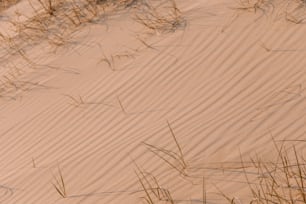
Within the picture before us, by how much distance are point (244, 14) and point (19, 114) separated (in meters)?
2.37

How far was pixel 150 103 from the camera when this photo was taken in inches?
182

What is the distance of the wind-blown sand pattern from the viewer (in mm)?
3673

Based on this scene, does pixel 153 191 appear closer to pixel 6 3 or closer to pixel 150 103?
pixel 150 103

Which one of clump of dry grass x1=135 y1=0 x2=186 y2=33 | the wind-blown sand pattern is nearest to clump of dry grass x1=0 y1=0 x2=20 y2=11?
the wind-blown sand pattern

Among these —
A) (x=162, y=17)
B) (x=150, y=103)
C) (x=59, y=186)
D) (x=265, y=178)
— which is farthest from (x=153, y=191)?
(x=162, y=17)

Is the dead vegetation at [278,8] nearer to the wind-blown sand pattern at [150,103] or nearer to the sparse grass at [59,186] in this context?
the wind-blown sand pattern at [150,103]

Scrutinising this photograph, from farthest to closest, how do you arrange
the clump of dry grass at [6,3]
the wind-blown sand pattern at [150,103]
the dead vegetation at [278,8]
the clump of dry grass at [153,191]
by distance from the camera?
the clump of dry grass at [6,3] → the dead vegetation at [278,8] → the wind-blown sand pattern at [150,103] → the clump of dry grass at [153,191]

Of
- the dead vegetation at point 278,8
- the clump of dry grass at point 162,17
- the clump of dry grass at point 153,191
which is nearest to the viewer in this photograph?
the clump of dry grass at point 153,191

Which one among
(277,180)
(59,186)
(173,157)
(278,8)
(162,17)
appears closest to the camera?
(277,180)

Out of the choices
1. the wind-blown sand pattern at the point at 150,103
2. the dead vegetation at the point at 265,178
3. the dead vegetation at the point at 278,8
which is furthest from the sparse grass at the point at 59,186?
the dead vegetation at the point at 278,8

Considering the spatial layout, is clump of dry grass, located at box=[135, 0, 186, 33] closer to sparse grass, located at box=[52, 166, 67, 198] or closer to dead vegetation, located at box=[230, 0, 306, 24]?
dead vegetation, located at box=[230, 0, 306, 24]

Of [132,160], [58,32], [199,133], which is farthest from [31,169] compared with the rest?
[58,32]

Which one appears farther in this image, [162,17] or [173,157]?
[162,17]

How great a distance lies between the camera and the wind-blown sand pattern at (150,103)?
12.1 feet
